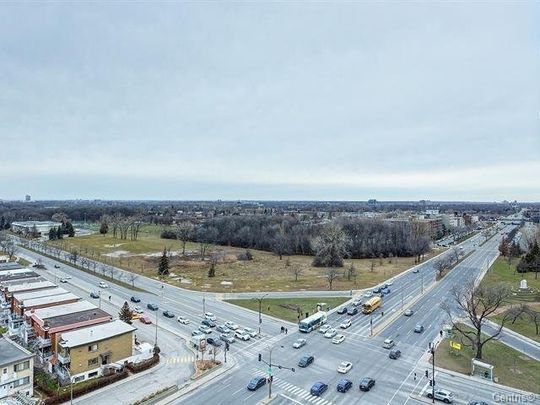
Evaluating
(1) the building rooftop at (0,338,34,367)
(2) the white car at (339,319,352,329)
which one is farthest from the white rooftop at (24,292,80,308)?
(2) the white car at (339,319,352,329)

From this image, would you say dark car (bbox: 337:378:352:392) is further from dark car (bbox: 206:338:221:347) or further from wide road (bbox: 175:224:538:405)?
dark car (bbox: 206:338:221:347)

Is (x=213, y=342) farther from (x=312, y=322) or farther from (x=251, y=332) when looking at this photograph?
(x=312, y=322)

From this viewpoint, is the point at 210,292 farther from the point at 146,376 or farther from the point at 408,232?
the point at 408,232

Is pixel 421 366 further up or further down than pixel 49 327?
further down

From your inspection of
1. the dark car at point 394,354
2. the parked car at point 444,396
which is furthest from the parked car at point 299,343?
the parked car at point 444,396

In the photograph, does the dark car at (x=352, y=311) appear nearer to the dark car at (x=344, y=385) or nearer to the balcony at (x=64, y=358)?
the dark car at (x=344, y=385)

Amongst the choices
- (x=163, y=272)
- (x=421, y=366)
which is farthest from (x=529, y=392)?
(x=163, y=272)
